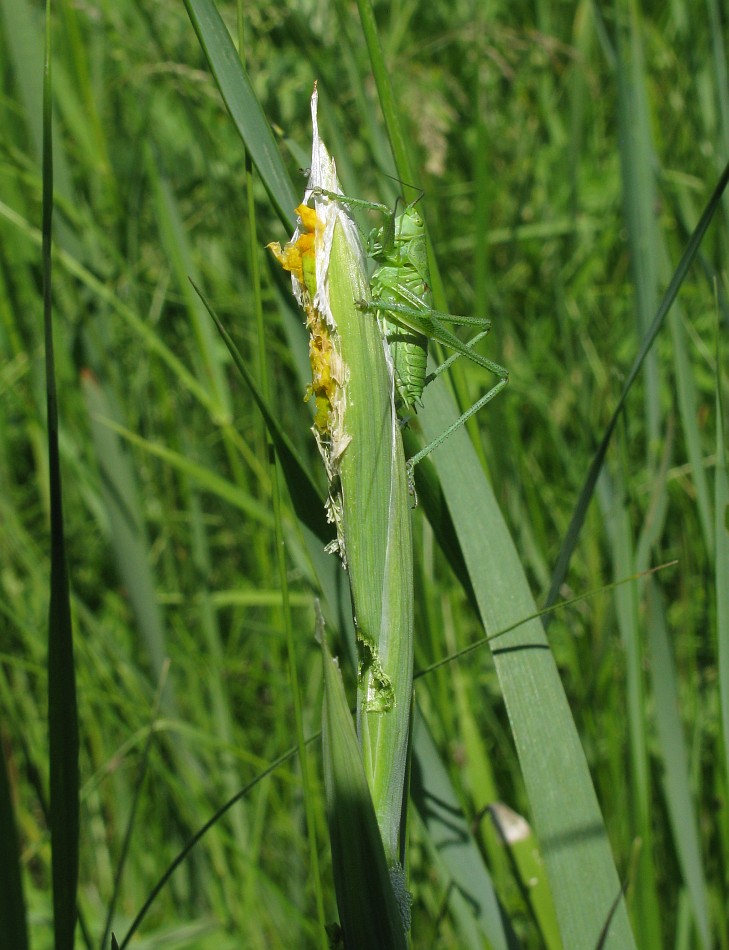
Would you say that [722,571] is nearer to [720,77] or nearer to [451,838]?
[451,838]

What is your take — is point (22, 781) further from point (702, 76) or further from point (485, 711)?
point (702, 76)

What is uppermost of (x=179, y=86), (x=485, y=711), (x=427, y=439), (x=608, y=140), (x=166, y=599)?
(x=608, y=140)

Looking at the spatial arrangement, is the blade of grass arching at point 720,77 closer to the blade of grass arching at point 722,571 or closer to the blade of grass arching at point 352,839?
the blade of grass arching at point 722,571

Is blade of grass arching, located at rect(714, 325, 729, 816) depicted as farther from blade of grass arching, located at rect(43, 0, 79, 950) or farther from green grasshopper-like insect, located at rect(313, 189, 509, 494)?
blade of grass arching, located at rect(43, 0, 79, 950)

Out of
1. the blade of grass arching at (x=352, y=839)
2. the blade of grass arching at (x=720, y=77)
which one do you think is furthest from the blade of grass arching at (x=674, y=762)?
the blade of grass arching at (x=720, y=77)

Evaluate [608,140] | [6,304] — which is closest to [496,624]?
[6,304]

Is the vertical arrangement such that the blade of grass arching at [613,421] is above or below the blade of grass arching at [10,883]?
above

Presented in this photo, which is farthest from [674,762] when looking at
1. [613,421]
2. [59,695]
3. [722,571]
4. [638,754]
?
[59,695]
